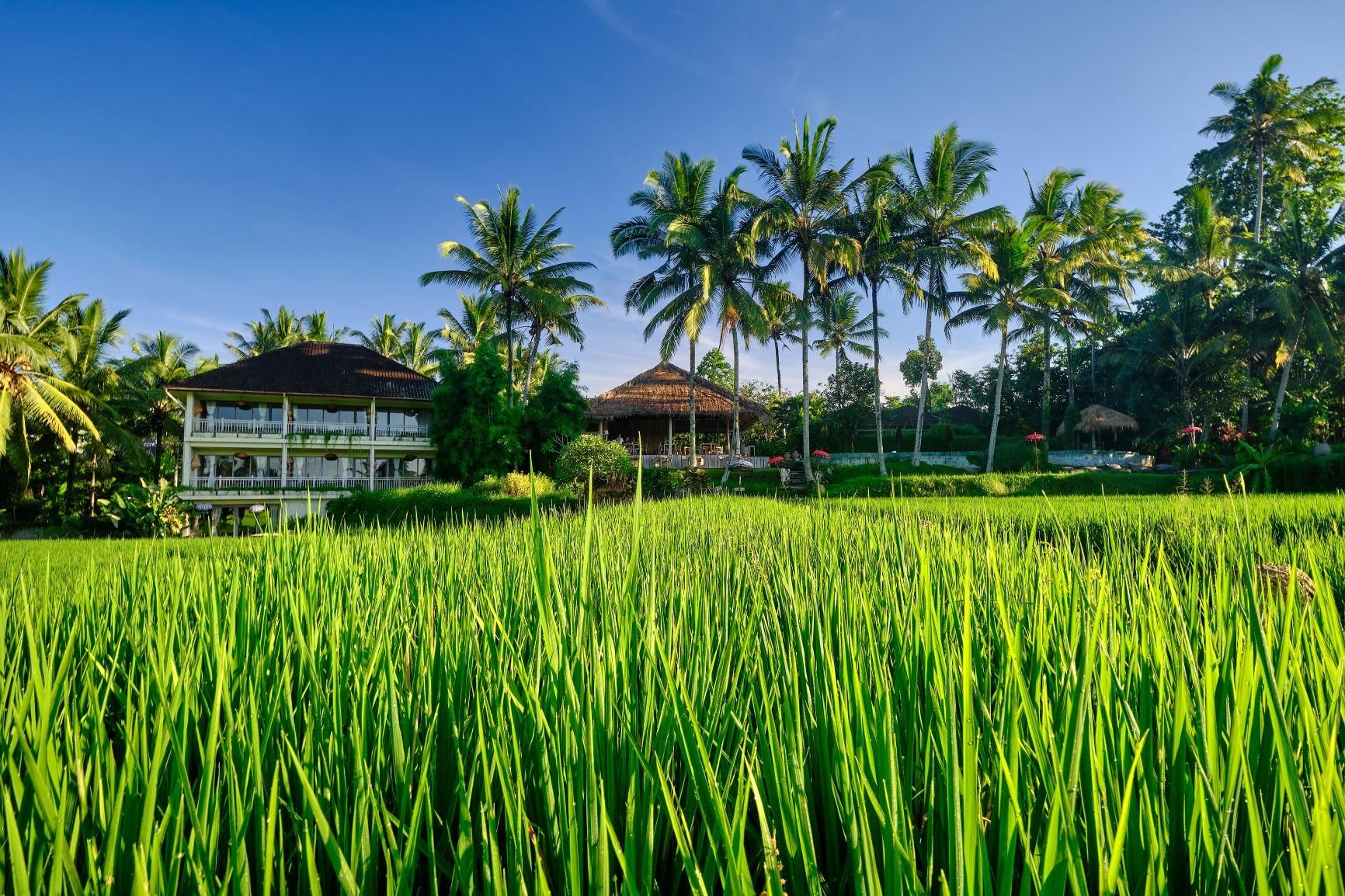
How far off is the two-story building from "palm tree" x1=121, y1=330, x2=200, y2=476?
1.28 m

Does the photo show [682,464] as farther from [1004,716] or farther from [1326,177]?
[1326,177]

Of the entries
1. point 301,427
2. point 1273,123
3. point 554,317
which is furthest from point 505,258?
point 1273,123

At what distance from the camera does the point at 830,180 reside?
19703mm

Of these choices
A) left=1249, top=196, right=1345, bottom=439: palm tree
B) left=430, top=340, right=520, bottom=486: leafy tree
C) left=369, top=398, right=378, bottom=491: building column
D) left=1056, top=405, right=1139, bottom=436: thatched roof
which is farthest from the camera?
left=1056, top=405, right=1139, bottom=436: thatched roof

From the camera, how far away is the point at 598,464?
48.3ft

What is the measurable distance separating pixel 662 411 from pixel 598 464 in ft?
39.7

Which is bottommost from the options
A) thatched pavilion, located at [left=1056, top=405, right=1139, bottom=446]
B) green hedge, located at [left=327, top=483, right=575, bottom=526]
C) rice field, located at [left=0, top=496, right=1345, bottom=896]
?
green hedge, located at [left=327, top=483, right=575, bottom=526]

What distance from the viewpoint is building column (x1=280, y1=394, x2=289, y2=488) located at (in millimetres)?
23359

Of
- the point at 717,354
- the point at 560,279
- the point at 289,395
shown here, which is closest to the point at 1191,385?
the point at 560,279

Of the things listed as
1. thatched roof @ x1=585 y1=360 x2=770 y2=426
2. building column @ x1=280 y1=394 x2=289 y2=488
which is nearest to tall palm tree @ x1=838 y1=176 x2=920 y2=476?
thatched roof @ x1=585 y1=360 x2=770 y2=426

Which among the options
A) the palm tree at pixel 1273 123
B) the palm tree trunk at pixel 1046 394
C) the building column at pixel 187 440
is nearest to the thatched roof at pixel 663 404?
the palm tree trunk at pixel 1046 394

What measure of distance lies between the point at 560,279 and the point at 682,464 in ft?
29.2

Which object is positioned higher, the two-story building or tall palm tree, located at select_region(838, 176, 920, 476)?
tall palm tree, located at select_region(838, 176, 920, 476)

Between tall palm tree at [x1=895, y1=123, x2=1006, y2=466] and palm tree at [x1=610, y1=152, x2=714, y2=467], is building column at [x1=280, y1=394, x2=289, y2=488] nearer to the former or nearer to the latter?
palm tree at [x1=610, y1=152, x2=714, y2=467]
